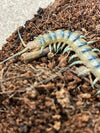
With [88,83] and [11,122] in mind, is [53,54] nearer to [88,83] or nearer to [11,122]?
[88,83]

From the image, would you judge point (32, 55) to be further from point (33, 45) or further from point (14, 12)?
point (14, 12)

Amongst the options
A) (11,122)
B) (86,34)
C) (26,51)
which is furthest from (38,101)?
(86,34)

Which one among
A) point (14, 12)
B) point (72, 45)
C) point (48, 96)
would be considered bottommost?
point (48, 96)

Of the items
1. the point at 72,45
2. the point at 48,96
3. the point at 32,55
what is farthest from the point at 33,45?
the point at 48,96

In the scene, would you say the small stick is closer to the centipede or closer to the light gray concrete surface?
the centipede

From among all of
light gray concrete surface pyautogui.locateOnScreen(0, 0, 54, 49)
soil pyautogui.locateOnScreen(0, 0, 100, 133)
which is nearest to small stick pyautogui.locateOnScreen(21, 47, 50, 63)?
soil pyautogui.locateOnScreen(0, 0, 100, 133)

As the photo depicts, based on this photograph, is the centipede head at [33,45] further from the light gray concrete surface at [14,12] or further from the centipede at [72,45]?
the light gray concrete surface at [14,12]
